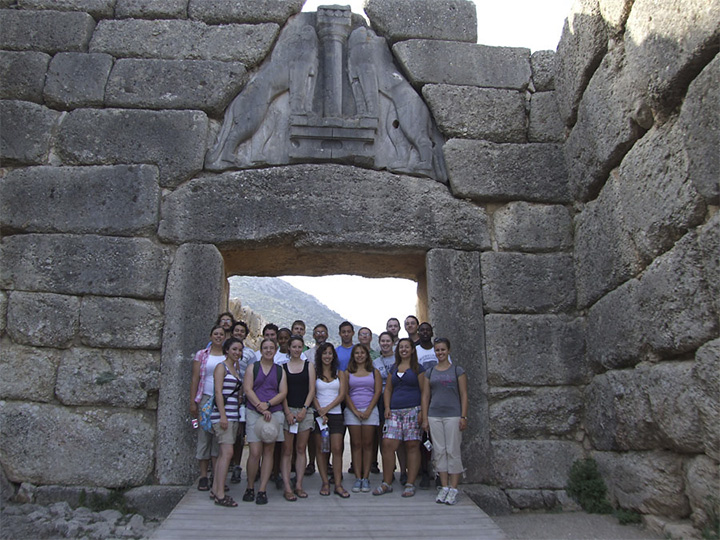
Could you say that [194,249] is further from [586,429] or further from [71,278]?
[586,429]

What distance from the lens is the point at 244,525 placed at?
373 centimetres

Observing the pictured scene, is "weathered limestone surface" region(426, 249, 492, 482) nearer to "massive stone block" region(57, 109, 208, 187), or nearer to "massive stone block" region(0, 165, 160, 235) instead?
"massive stone block" region(57, 109, 208, 187)

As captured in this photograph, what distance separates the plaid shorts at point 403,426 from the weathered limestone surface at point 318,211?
1.40 meters

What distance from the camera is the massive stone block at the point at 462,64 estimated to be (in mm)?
5695

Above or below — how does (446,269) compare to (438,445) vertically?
above

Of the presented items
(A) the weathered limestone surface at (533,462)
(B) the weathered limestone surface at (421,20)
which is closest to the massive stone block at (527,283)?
(A) the weathered limestone surface at (533,462)

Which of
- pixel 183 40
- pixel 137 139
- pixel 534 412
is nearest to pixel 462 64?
pixel 183 40

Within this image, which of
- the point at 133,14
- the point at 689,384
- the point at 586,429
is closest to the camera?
the point at 689,384

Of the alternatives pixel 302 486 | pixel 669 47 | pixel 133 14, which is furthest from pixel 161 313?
pixel 669 47

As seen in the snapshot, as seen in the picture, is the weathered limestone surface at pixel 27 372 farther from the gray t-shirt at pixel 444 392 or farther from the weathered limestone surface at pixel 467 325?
the weathered limestone surface at pixel 467 325

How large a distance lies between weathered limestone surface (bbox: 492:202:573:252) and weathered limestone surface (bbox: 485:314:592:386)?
2.04 feet

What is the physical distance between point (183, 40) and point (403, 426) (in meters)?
3.89

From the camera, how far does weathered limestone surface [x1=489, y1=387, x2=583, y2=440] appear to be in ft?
16.3

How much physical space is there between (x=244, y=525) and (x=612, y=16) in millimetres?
4309
